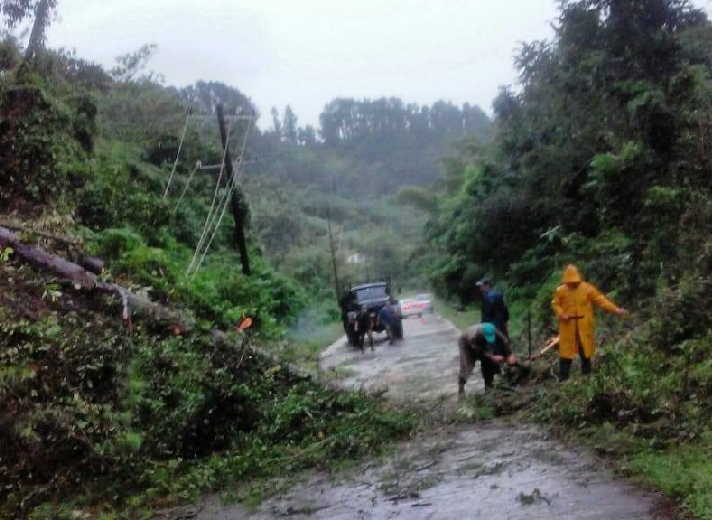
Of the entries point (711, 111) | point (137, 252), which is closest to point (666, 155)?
point (711, 111)

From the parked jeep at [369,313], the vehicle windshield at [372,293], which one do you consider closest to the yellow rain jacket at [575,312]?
the parked jeep at [369,313]

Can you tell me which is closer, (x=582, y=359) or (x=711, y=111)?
(x=582, y=359)

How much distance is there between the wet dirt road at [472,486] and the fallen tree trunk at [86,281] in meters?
5.29

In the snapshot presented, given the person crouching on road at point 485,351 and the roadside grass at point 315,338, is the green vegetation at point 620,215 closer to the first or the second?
the person crouching on road at point 485,351

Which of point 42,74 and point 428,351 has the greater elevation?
point 42,74

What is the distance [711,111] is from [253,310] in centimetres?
1145

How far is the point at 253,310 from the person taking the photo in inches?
853

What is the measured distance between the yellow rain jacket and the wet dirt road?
1599 millimetres

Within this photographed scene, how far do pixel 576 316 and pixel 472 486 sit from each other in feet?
14.4

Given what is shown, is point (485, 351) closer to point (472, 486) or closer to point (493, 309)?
point (493, 309)

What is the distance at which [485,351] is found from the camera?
40.0 ft

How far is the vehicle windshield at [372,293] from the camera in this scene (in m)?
28.3

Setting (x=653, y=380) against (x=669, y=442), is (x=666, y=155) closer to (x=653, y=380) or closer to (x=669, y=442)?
(x=653, y=380)

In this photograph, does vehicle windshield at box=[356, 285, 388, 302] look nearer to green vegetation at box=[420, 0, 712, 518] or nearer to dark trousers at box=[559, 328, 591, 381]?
green vegetation at box=[420, 0, 712, 518]
